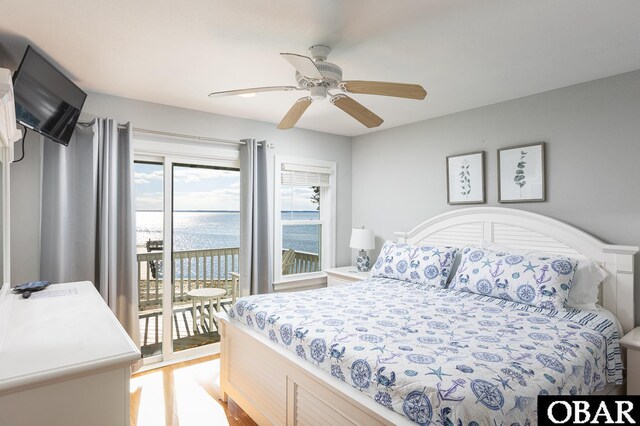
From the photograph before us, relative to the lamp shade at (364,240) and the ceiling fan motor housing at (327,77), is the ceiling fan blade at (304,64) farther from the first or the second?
the lamp shade at (364,240)

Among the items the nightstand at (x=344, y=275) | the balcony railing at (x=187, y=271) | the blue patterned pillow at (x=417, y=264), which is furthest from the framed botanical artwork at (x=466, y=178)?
the balcony railing at (x=187, y=271)

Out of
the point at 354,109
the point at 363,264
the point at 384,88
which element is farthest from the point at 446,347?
the point at 363,264

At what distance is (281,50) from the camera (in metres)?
2.29

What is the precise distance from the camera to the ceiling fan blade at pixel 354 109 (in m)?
2.35

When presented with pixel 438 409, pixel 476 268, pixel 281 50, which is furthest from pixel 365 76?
pixel 438 409

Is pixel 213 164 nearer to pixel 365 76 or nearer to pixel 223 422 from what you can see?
pixel 365 76

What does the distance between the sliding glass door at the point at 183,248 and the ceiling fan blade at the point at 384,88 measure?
6.98 ft

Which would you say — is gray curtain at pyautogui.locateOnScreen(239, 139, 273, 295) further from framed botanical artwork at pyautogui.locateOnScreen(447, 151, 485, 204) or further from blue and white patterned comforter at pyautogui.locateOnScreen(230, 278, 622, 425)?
framed botanical artwork at pyautogui.locateOnScreen(447, 151, 485, 204)

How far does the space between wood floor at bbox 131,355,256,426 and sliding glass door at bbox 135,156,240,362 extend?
0.32 m

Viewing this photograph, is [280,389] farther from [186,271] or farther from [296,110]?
[186,271]

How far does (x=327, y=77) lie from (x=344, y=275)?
2.60m

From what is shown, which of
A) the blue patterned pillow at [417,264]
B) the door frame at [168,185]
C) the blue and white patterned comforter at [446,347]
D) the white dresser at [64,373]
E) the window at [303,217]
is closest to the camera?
the white dresser at [64,373]

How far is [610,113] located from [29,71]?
3978mm

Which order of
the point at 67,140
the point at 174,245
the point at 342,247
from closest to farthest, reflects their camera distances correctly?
the point at 67,140, the point at 174,245, the point at 342,247
